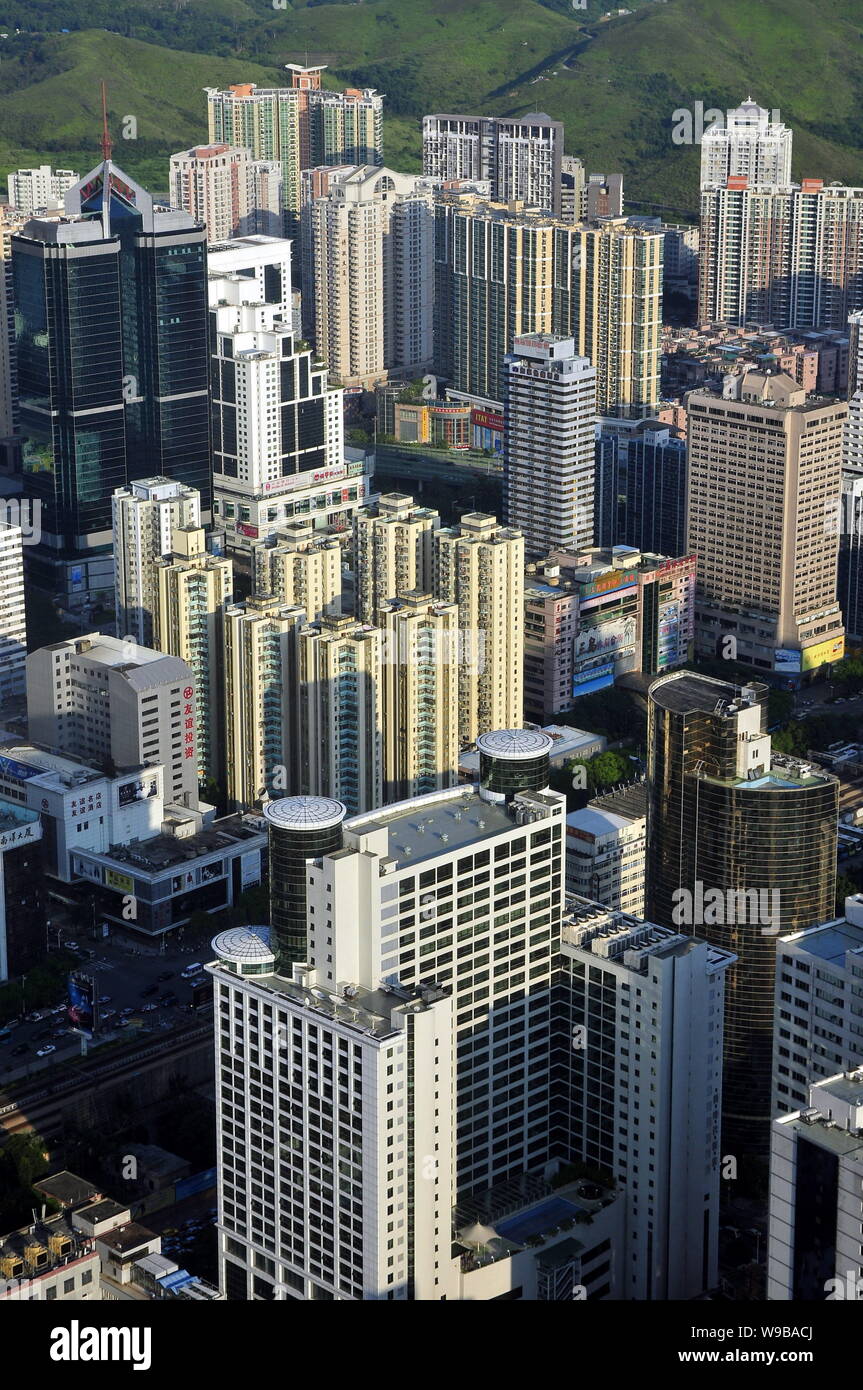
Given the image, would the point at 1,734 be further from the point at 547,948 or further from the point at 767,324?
the point at 767,324

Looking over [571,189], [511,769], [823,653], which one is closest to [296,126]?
[571,189]

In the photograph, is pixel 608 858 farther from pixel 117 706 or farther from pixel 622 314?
pixel 622 314

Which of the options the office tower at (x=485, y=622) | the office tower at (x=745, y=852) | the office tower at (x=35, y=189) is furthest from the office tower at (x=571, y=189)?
the office tower at (x=745, y=852)

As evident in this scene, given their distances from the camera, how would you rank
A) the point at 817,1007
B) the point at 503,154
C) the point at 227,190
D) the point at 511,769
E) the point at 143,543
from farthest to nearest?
1. the point at 503,154
2. the point at 227,190
3. the point at 143,543
4. the point at 511,769
5. the point at 817,1007

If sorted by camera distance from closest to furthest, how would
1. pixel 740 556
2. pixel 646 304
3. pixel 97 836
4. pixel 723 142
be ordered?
pixel 97 836, pixel 740 556, pixel 646 304, pixel 723 142

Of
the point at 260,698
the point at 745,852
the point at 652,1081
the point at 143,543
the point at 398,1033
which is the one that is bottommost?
the point at 652,1081

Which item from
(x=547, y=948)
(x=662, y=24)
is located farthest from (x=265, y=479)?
(x=662, y=24)
